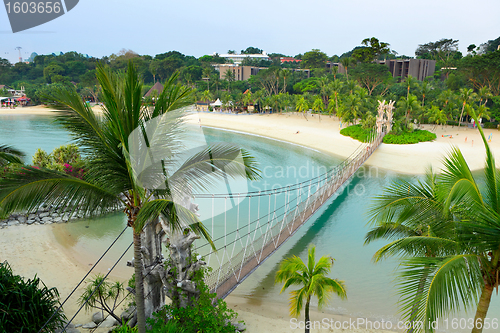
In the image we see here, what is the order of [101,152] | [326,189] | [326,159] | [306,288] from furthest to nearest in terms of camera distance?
[326,159] → [326,189] → [306,288] → [101,152]

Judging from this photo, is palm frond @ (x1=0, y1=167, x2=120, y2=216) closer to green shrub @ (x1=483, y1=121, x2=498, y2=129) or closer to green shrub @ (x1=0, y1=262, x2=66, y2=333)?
green shrub @ (x1=0, y1=262, x2=66, y2=333)

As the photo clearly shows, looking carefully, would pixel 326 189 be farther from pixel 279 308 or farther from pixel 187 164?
pixel 187 164

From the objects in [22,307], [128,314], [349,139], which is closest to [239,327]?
[128,314]

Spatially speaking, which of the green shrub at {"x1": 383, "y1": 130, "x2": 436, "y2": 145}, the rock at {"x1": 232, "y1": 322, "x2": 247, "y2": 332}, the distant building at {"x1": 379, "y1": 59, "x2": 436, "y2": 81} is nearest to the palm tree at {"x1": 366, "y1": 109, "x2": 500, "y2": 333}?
the rock at {"x1": 232, "y1": 322, "x2": 247, "y2": 332}

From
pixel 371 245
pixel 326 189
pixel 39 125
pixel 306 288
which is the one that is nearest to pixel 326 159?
pixel 326 189

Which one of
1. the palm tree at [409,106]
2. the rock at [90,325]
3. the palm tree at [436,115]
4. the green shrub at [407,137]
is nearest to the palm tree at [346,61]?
the palm tree at [436,115]

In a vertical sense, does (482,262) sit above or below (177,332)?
above

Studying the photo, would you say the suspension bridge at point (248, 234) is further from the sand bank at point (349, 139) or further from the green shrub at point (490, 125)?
the green shrub at point (490, 125)

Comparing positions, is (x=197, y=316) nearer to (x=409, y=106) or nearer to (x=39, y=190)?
(x=39, y=190)
